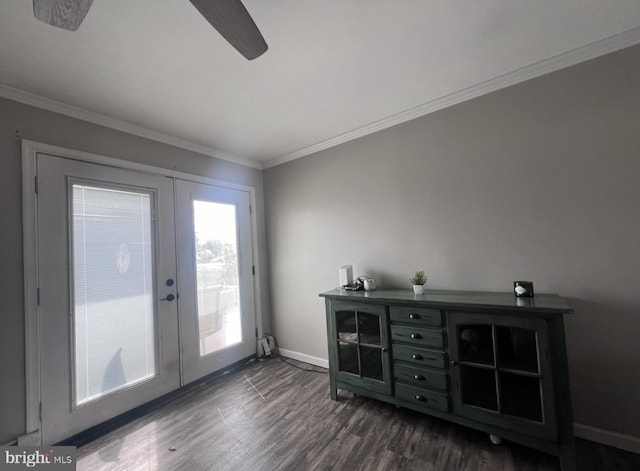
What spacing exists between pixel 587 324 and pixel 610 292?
0.24m

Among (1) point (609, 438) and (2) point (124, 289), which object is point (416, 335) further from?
(2) point (124, 289)

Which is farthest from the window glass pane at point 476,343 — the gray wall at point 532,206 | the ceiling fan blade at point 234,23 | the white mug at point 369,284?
the ceiling fan blade at point 234,23

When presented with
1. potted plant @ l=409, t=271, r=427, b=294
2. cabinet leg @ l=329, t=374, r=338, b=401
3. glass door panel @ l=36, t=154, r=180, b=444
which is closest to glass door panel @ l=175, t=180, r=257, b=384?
glass door panel @ l=36, t=154, r=180, b=444

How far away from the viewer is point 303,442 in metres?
1.74

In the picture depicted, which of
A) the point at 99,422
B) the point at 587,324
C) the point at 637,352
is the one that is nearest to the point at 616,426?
the point at 637,352

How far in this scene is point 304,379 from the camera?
102 inches

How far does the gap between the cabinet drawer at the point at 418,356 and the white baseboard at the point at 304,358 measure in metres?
1.17

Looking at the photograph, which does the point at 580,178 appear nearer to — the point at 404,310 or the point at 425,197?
the point at 425,197

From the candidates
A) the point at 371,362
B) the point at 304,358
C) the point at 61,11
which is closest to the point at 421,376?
Result: the point at 371,362

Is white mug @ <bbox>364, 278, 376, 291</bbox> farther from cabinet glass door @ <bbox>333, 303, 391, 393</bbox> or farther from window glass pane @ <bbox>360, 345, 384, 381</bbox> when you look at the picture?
window glass pane @ <bbox>360, 345, 384, 381</bbox>

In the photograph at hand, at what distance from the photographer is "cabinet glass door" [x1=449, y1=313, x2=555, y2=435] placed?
1435mm

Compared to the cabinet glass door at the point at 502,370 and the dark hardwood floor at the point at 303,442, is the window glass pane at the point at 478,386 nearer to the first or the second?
the cabinet glass door at the point at 502,370

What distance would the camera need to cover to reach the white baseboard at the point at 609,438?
151 centimetres

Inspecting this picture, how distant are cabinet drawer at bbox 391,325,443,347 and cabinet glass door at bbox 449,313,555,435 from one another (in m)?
0.11
